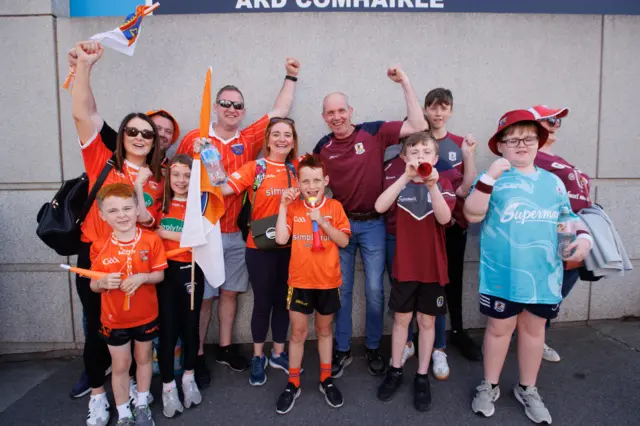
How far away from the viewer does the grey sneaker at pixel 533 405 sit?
8.23ft

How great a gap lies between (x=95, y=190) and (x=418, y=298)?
2473 millimetres

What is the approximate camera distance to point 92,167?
270 centimetres

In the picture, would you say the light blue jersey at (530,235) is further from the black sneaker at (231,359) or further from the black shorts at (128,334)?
the black shorts at (128,334)

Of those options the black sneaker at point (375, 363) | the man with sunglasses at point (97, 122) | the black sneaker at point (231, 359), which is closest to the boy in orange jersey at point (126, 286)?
the man with sunglasses at point (97, 122)

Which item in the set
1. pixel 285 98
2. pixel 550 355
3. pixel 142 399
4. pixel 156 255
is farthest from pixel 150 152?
pixel 550 355

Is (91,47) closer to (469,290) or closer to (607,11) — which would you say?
(469,290)

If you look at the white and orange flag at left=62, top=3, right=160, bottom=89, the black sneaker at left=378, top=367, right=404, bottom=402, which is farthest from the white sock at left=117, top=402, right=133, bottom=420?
the white and orange flag at left=62, top=3, right=160, bottom=89

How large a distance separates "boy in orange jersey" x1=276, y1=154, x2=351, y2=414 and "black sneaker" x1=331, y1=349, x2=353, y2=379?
0.37 m

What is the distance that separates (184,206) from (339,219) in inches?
45.6

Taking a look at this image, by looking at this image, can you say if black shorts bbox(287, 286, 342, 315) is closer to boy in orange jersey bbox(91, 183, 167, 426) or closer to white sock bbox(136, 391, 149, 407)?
boy in orange jersey bbox(91, 183, 167, 426)

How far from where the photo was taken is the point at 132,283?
2342mm

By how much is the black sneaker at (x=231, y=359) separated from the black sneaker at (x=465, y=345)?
1971 millimetres

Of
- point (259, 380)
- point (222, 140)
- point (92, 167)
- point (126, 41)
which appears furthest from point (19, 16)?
point (259, 380)

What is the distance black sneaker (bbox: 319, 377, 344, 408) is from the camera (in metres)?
2.71
